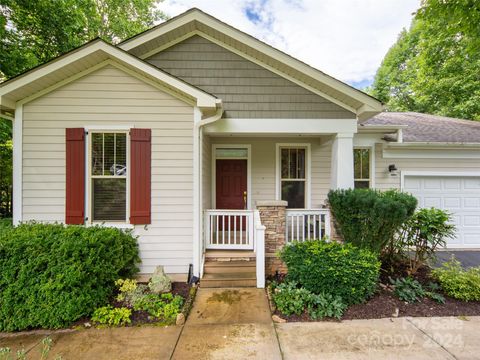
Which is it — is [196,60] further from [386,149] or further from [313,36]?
[313,36]

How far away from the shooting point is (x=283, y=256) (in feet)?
13.2

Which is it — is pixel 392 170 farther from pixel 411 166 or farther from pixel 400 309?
pixel 400 309

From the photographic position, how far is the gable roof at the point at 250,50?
15.1 feet

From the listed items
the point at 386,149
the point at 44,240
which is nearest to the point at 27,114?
the point at 44,240

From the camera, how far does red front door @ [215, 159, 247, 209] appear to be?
6.18 m

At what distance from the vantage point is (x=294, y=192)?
6.25m

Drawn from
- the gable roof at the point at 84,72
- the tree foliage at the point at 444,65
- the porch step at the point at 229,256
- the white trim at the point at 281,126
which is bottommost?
the porch step at the point at 229,256

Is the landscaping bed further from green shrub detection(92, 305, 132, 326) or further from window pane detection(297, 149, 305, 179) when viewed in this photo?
green shrub detection(92, 305, 132, 326)

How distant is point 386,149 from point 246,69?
13.9 feet

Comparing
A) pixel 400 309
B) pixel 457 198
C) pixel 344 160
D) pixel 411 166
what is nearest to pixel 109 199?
pixel 344 160

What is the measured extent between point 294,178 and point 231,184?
1.72 m

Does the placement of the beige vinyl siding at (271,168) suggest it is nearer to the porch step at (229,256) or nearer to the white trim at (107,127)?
the porch step at (229,256)

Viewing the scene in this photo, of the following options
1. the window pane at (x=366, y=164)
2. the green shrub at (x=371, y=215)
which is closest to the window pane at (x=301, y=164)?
the window pane at (x=366, y=164)

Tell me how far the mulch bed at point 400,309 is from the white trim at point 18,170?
4745 millimetres
